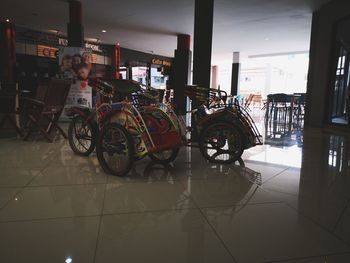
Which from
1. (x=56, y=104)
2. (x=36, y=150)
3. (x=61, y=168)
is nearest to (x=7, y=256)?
(x=61, y=168)

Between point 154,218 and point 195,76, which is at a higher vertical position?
point 195,76

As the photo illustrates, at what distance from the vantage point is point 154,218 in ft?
6.05

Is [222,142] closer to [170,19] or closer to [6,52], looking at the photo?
[170,19]

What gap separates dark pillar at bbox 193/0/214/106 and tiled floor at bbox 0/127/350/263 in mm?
2495

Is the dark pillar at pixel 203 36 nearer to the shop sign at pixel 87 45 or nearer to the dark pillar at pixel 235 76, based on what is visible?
the shop sign at pixel 87 45

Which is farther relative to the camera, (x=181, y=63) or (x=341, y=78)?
(x=181, y=63)

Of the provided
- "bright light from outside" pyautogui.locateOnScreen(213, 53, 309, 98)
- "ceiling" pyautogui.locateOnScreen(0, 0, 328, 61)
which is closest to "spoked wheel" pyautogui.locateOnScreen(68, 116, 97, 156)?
"ceiling" pyautogui.locateOnScreen(0, 0, 328, 61)

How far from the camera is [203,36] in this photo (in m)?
5.15

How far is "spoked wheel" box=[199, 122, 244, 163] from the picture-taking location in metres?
3.29

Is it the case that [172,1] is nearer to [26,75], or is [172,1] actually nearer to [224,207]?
[224,207]

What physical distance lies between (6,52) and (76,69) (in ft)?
15.3

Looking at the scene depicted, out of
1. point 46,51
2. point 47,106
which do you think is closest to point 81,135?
point 47,106

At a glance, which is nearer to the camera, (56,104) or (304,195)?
(304,195)

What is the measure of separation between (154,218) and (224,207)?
553mm
